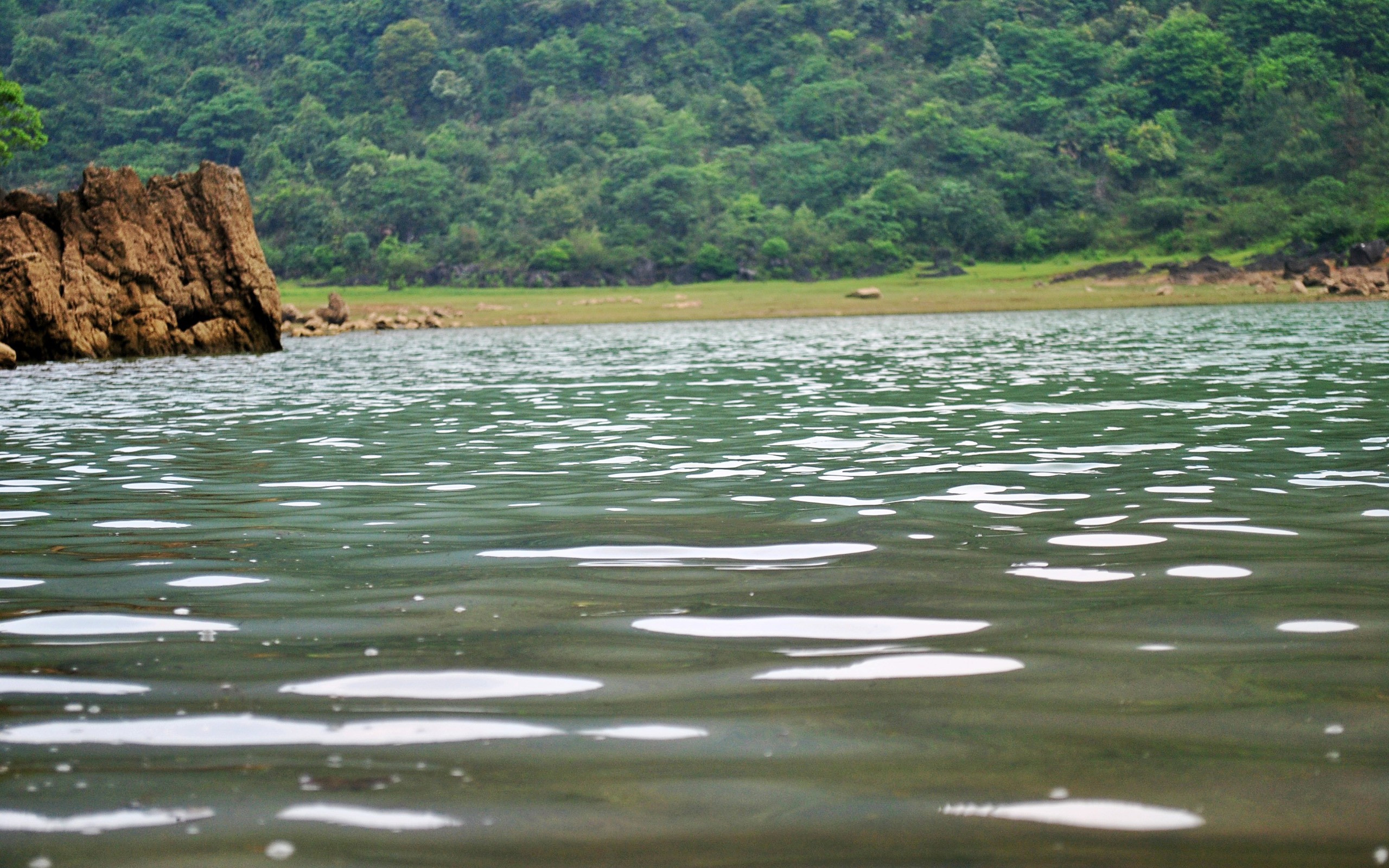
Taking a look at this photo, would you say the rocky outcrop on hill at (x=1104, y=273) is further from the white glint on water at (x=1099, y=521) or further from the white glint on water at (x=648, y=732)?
the white glint on water at (x=648, y=732)

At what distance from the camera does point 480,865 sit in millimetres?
2836

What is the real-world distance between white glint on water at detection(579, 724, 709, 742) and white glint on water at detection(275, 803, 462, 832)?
2.31 feet

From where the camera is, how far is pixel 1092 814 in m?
3.05

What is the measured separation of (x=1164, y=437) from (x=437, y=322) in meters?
51.2

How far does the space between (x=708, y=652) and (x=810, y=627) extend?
19.6 inches

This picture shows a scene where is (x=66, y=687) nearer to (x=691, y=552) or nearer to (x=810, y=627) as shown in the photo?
(x=810, y=627)

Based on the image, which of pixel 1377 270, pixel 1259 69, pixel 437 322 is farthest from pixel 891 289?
pixel 1259 69

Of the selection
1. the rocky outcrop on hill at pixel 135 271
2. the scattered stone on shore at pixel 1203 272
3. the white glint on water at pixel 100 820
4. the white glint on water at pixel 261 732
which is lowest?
the white glint on water at pixel 261 732

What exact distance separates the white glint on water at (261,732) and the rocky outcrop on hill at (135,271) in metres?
30.8

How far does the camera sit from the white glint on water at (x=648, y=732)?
12.1 ft

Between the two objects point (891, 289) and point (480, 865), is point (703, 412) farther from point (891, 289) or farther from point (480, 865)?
point (891, 289)

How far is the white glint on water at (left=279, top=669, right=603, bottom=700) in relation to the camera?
414 cm

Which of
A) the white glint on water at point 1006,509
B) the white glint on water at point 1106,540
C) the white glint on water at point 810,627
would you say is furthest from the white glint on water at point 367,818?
the white glint on water at point 1006,509

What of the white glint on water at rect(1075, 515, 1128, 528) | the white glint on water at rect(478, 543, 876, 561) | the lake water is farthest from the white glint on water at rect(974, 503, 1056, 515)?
the white glint on water at rect(478, 543, 876, 561)
